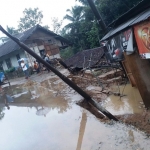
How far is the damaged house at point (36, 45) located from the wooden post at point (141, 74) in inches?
702

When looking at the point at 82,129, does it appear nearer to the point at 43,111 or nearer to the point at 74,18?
the point at 43,111

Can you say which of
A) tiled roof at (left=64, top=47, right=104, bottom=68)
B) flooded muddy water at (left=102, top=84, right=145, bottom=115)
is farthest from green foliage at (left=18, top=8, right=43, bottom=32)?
flooded muddy water at (left=102, top=84, right=145, bottom=115)

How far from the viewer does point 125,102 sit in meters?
7.20

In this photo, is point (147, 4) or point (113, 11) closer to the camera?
point (147, 4)

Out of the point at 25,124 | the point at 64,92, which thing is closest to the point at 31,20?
the point at 64,92

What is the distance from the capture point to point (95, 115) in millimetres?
6660

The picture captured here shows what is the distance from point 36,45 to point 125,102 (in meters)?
18.8

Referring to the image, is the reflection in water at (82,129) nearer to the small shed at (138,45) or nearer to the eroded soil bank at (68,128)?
the eroded soil bank at (68,128)

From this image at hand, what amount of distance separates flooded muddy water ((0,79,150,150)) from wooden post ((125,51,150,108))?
4.80ft

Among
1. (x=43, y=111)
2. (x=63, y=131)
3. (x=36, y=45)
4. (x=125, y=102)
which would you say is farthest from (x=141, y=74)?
(x=36, y=45)

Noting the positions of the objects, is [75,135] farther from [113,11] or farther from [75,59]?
[113,11]

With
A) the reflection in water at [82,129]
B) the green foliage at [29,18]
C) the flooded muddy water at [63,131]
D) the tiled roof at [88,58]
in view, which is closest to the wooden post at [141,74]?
the flooded muddy water at [63,131]

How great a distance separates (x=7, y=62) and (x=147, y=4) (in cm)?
2493

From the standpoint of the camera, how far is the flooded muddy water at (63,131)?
A: 4.70 metres
